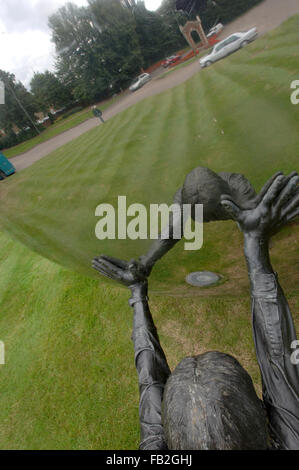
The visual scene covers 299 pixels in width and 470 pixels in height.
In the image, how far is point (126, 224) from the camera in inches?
92.0

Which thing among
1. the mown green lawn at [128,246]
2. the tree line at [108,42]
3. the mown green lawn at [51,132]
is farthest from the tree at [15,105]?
the mown green lawn at [128,246]

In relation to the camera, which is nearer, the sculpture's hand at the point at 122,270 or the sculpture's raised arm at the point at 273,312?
the sculpture's raised arm at the point at 273,312

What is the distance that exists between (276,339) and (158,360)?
822 millimetres

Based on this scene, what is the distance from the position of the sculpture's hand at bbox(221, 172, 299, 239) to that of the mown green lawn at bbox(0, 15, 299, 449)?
0.32 metres

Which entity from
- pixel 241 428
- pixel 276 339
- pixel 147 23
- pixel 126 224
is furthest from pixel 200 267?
pixel 147 23

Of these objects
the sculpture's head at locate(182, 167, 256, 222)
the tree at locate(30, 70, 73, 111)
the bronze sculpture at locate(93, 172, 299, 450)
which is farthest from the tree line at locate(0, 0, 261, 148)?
the bronze sculpture at locate(93, 172, 299, 450)

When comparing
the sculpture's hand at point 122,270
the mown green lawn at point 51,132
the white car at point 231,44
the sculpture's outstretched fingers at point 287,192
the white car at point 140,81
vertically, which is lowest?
the sculpture's hand at point 122,270

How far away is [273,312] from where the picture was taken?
1.52 meters

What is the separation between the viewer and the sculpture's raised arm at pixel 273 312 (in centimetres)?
138

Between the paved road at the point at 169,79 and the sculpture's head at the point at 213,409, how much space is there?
6.57 feet

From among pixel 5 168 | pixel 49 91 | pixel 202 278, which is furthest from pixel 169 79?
pixel 5 168

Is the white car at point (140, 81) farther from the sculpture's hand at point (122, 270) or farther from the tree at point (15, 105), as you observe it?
the sculpture's hand at point (122, 270)

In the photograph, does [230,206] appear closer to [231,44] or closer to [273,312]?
[273,312]

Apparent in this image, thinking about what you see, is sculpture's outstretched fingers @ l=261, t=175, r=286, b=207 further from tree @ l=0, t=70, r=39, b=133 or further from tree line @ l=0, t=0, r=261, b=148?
tree @ l=0, t=70, r=39, b=133
